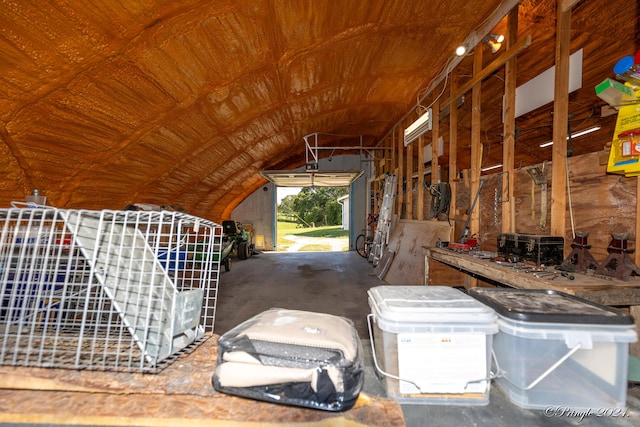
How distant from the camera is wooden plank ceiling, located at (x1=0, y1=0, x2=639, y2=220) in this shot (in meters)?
2.09

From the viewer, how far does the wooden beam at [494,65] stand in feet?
8.85

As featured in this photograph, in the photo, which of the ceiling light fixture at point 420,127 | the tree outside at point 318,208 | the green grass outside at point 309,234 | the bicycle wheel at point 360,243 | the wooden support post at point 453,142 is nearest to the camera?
the wooden support post at point 453,142

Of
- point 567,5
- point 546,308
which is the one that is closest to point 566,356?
point 546,308

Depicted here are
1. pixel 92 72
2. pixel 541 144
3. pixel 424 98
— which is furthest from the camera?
pixel 541 144

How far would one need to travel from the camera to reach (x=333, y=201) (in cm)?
2633

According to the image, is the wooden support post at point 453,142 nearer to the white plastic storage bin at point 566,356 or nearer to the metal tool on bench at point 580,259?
the metal tool on bench at point 580,259

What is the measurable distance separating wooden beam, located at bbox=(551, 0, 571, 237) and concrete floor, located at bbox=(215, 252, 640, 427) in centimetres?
179

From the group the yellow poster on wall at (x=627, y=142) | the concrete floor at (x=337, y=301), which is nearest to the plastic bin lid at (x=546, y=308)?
the concrete floor at (x=337, y=301)

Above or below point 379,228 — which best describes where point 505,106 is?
above

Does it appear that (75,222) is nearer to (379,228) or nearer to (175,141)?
(175,141)

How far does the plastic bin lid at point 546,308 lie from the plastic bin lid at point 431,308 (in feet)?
0.29

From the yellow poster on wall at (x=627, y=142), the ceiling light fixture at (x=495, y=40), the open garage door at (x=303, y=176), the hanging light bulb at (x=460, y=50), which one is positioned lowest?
the yellow poster on wall at (x=627, y=142)

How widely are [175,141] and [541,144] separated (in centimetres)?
839

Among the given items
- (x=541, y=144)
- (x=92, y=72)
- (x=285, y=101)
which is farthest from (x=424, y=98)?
(x=92, y=72)
